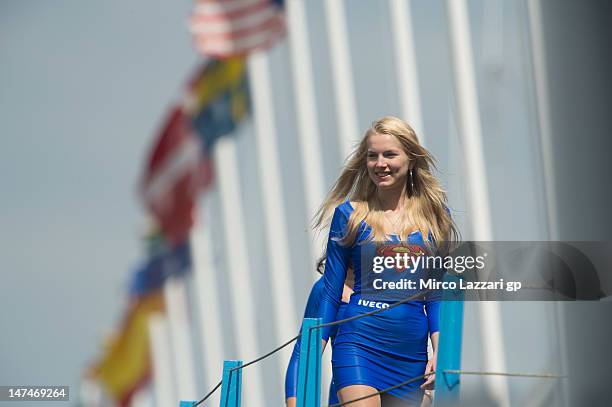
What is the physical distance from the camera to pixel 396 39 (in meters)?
18.7

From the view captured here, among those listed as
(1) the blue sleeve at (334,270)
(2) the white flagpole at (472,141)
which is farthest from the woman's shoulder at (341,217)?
(2) the white flagpole at (472,141)

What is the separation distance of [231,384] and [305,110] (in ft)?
50.7

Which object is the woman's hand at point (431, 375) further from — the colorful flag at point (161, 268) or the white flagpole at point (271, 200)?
the colorful flag at point (161, 268)

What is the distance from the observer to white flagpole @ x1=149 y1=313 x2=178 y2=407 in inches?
1446

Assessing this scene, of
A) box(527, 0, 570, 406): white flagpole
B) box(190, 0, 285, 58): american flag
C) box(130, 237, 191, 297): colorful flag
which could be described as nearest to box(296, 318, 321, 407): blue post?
box(527, 0, 570, 406): white flagpole

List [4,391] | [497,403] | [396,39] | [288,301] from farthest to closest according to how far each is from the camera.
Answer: [288,301] → [396,39] → [4,391] → [497,403]

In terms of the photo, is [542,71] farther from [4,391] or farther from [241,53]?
[241,53]

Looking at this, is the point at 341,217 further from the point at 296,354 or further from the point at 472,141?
the point at 472,141

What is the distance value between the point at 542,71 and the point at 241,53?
15.4 metres

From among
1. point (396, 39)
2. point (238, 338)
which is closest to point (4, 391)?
point (396, 39)

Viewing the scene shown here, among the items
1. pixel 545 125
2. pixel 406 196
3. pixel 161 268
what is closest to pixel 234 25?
pixel 161 268

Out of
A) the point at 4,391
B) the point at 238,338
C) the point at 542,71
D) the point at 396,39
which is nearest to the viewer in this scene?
the point at 542,71

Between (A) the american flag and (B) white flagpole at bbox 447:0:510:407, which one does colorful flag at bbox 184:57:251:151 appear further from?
(B) white flagpole at bbox 447:0:510:407

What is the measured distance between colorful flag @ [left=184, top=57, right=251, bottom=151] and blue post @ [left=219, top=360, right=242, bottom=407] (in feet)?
61.0
